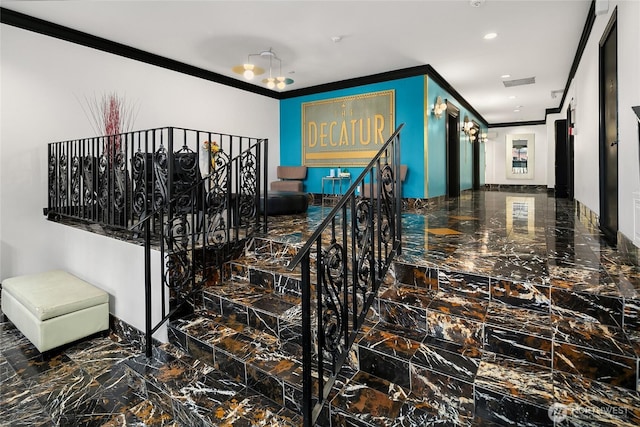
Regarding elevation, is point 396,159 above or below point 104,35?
below

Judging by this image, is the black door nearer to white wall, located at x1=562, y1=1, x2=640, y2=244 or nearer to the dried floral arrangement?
white wall, located at x1=562, y1=1, x2=640, y2=244

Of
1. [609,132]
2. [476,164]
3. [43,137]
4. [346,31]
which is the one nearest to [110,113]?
[43,137]

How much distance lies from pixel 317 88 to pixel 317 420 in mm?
6976

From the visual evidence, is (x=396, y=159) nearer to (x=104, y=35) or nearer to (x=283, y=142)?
(x=104, y=35)

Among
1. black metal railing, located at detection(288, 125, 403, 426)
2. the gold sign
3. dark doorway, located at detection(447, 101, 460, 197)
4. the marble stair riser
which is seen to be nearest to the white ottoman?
black metal railing, located at detection(288, 125, 403, 426)

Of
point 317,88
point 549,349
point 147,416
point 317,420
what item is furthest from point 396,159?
point 317,88

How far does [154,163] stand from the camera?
310 cm

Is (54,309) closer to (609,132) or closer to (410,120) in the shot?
(609,132)

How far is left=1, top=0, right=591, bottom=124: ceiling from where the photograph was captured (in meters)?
4.13

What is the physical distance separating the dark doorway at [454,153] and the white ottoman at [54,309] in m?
7.35

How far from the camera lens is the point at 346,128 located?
7.34 meters

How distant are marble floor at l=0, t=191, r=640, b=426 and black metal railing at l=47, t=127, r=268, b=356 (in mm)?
513

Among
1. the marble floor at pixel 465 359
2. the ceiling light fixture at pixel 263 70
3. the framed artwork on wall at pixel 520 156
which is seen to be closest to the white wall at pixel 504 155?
the framed artwork on wall at pixel 520 156
